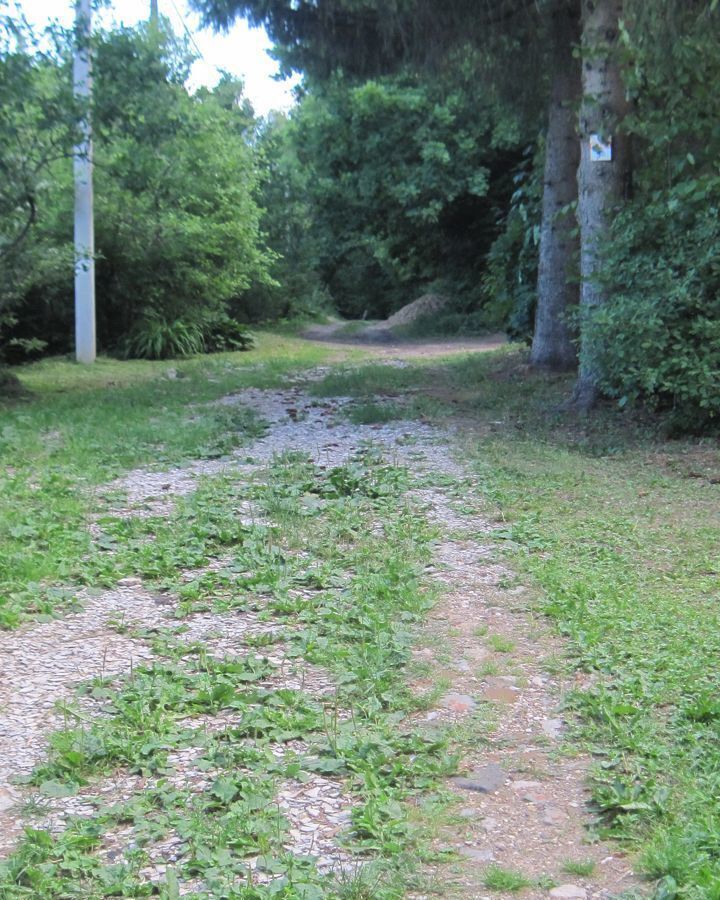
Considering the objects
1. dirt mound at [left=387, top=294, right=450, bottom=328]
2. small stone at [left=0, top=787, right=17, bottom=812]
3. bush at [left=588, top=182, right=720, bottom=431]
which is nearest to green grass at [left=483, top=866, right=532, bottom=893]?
small stone at [left=0, top=787, right=17, bottom=812]

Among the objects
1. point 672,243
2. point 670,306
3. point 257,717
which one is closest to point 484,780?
point 257,717

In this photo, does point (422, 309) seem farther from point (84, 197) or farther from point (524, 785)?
point (524, 785)

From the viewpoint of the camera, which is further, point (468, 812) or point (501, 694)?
point (501, 694)

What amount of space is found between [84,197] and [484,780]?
12.5 m

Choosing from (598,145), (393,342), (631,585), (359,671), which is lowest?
(359,671)

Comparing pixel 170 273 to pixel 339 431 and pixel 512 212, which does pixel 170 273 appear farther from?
pixel 339 431

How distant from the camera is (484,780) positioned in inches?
127

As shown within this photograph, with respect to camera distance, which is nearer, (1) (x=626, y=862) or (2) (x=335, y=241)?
(1) (x=626, y=862)

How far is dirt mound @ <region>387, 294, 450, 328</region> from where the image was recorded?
26.1 m

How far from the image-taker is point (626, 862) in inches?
108

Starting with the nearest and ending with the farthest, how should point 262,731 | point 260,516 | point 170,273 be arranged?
point 262,731, point 260,516, point 170,273

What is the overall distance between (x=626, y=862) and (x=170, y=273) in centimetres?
1542

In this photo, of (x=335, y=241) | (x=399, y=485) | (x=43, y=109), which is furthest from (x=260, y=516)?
(x=335, y=241)

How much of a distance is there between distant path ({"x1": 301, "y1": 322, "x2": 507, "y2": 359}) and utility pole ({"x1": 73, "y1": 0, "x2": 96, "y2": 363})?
5.03 m
